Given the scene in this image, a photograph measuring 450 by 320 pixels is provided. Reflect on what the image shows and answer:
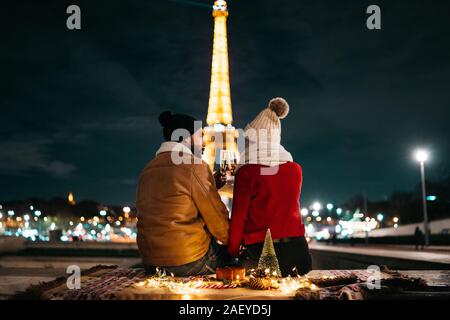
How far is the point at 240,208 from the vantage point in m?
4.98

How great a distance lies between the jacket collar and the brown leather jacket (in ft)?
0.18

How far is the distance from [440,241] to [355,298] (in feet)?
95.3

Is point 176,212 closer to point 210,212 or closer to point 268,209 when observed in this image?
point 210,212

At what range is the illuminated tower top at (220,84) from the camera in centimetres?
6251

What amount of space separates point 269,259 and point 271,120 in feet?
5.17

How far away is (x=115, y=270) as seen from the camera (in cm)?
604

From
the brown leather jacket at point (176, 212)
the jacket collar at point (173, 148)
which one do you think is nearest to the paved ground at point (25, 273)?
the brown leather jacket at point (176, 212)

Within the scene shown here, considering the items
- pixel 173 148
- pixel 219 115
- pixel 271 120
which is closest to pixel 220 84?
pixel 219 115

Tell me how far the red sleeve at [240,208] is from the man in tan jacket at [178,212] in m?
0.09

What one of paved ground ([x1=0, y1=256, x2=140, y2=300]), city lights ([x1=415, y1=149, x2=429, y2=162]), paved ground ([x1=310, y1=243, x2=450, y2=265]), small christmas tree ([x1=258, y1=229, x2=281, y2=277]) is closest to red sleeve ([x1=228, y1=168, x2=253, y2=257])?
small christmas tree ([x1=258, y1=229, x2=281, y2=277])

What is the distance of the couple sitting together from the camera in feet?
16.1

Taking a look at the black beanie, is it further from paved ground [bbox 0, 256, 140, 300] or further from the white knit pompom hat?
paved ground [bbox 0, 256, 140, 300]

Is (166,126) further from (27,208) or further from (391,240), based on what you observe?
(27,208)
